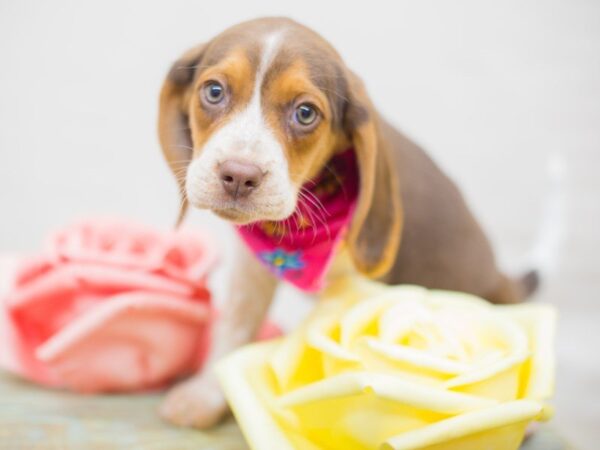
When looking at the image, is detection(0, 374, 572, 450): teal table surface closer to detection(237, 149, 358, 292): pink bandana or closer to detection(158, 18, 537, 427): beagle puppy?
detection(158, 18, 537, 427): beagle puppy

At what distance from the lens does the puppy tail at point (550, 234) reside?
170cm

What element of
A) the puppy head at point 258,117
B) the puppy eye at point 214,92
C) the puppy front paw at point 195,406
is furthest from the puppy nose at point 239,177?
the puppy front paw at point 195,406

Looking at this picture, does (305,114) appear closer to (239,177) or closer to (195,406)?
(239,177)

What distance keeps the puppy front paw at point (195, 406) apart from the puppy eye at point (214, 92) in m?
0.66

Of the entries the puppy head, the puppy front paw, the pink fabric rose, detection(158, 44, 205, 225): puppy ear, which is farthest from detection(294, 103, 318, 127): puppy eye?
the puppy front paw

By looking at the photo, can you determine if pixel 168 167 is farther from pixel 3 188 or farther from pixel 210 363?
pixel 3 188

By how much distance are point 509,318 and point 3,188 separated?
1.28 metres

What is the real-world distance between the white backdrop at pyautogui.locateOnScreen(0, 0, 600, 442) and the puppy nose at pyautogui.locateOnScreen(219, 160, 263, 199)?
0.24 m

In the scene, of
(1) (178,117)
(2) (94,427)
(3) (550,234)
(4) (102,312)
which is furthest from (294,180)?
(3) (550,234)

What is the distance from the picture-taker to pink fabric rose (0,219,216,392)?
1.50 m

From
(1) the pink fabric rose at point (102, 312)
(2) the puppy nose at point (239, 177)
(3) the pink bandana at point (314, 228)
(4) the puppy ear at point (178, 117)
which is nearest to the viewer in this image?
(2) the puppy nose at point (239, 177)

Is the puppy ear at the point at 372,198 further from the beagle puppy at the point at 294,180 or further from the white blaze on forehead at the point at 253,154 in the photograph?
the white blaze on forehead at the point at 253,154

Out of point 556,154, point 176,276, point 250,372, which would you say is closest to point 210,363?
point 176,276

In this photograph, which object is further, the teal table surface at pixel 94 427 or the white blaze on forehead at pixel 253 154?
the teal table surface at pixel 94 427
